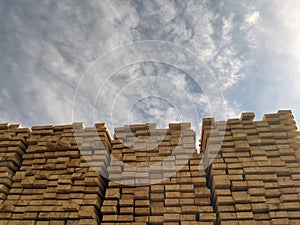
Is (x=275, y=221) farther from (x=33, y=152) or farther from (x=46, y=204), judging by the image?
(x=33, y=152)

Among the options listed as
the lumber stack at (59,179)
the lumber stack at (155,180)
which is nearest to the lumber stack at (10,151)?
the lumber stack at (59,179)

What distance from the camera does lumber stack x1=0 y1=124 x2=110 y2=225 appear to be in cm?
484

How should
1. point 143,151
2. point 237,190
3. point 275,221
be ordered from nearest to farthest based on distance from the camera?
1. point 275,221
2. point 237,190
3. point 143,151

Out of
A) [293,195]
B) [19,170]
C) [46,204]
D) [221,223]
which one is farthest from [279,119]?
[19,170]

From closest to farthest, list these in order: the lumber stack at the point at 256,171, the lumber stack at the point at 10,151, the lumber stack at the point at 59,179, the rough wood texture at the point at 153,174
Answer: the lumber stack at the point at 256,171
the rough wood texture at the point at 153,174
the lumber stack at the point at 59,179
the lumber stack at the point at 10,151

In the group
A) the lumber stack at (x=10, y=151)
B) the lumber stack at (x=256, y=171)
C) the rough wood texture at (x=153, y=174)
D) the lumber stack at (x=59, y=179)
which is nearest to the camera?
the lumber stack at (x=256, y=171)

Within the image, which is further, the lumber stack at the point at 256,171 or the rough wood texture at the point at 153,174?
the rough wood texture at the point at 153,174

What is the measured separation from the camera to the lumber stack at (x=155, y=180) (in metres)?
4.75

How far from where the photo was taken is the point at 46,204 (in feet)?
16.3

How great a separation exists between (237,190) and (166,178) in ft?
3.96

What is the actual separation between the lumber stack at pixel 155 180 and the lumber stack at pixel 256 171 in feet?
1.06

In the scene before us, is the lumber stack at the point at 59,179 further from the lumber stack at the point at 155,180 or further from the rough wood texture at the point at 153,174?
the lumber stack at the point at 155,180

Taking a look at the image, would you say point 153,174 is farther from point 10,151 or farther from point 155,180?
point 10,151

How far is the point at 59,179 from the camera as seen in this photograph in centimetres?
524
